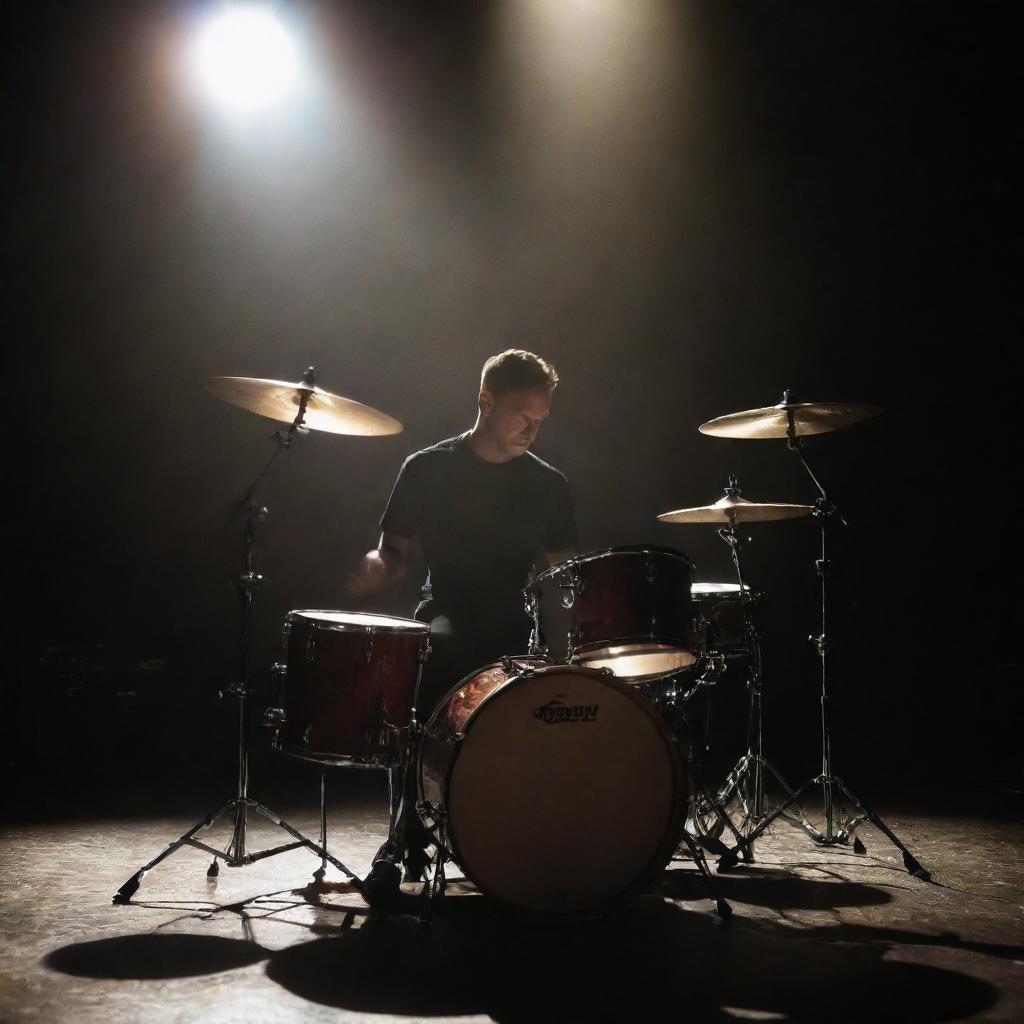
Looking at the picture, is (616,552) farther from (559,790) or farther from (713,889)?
(713,889)

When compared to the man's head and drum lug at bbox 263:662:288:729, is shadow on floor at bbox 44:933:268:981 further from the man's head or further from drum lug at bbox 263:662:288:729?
the man's head

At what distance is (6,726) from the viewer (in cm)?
619

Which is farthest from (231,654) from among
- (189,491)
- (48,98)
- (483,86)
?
(483,86)

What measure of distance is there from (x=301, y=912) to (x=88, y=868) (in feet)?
3.49

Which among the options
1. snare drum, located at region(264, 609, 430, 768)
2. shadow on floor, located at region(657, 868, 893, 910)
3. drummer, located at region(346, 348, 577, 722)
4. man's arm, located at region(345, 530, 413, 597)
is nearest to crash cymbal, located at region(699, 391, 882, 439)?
drummer, located at region(346, 348, 577, 722)

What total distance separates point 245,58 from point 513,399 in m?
4.17

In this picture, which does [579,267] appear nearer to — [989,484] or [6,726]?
[989,484]

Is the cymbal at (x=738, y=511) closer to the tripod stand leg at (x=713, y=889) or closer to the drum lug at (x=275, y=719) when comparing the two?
the tripod stand leg at (x=713, y=889)

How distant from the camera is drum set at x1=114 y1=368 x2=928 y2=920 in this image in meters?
2.89

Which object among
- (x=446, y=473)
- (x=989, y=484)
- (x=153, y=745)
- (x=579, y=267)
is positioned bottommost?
(x=153, y=745)

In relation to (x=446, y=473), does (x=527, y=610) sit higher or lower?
lower

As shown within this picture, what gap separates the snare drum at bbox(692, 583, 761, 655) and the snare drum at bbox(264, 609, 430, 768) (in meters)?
1.57

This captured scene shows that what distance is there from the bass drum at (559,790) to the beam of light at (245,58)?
5.25 meters

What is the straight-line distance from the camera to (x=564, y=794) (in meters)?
2.92
